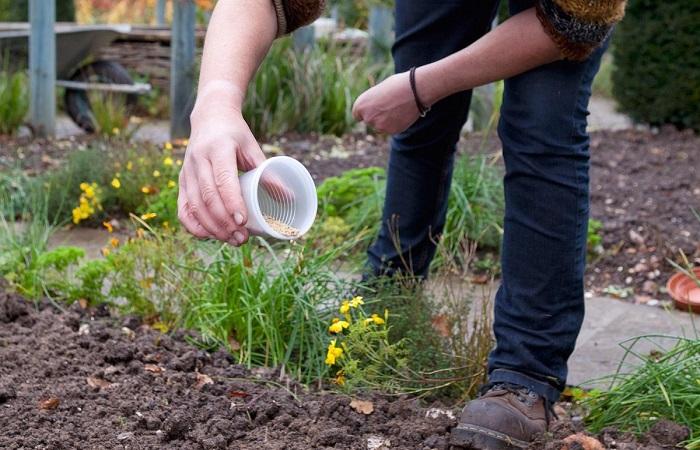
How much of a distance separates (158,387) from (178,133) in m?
4.54

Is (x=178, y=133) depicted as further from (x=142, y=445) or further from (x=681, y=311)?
(x=142, y=445)

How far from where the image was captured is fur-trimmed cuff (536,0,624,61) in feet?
6.65

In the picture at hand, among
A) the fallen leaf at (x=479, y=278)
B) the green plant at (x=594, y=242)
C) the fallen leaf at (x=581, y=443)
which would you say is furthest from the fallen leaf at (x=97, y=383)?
the green plant at (x=594, y=242)

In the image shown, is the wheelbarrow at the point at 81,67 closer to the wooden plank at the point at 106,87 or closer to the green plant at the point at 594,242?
the wooden plank at the point at 106,87

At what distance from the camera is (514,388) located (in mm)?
2248

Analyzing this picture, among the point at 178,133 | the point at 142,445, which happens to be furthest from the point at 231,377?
the point at 178,133

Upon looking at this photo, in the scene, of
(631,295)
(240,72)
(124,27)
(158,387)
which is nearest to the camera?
(240,72)

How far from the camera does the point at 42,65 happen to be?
6.61 meters

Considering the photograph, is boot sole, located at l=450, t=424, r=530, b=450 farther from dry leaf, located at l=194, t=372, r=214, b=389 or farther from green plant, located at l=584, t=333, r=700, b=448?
dry leaf, located at l=194, t=372, r=214, b=389

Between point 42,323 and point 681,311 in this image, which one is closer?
point 42,323

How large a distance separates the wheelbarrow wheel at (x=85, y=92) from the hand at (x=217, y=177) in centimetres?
564

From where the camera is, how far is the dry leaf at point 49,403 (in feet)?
7.38

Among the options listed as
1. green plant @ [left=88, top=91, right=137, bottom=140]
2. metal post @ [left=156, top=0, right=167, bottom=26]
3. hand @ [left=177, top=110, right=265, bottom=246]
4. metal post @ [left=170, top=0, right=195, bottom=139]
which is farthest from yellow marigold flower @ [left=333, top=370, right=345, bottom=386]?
metal post @ [left=156, top=0, right=167, bottom=26]

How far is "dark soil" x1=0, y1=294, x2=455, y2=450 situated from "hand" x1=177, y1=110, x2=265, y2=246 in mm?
596
